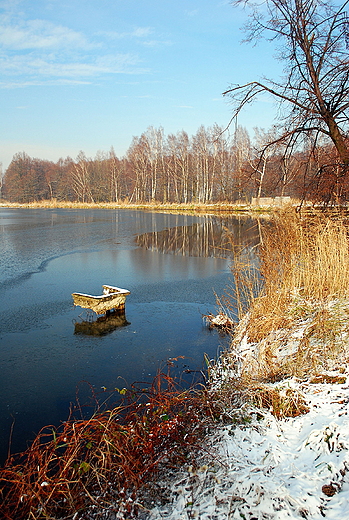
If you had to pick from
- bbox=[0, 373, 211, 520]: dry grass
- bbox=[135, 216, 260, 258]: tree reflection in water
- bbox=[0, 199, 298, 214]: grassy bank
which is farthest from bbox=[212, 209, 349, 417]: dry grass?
bbox=[0, 199, 298, 214]: grassy bank

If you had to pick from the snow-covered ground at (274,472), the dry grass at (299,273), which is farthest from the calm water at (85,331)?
the snow-covered ground at (274,472)

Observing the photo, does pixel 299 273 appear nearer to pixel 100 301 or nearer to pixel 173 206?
pixel 100 301

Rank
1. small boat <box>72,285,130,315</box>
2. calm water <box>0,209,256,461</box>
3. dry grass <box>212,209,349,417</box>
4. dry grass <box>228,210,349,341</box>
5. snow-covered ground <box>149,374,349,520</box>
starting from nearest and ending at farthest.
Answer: snow-covered ground <box>149,374,349,520</box>, dry grass <box>212,209,349,417</box>, calm water <box>0,209,256,461</box>, dry grass <box>228,210,349,341</box>, small boat <box>72,285,130,315</box>

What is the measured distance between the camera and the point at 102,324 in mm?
8055

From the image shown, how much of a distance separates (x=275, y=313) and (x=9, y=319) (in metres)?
5.76

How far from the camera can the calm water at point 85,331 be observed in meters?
5.26

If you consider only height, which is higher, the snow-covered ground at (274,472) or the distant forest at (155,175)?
the distant forest at (155,175)

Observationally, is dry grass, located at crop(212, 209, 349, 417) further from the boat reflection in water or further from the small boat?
the small boat

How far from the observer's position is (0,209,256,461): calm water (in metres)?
5.26

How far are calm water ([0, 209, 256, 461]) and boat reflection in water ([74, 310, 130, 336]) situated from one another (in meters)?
0.06

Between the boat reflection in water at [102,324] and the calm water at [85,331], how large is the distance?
0.06 metres

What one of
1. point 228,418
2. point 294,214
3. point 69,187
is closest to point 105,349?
point 228,418

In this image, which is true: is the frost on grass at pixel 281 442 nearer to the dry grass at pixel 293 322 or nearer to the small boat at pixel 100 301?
the dry grass at pixel 293 322

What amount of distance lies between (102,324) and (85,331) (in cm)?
54
